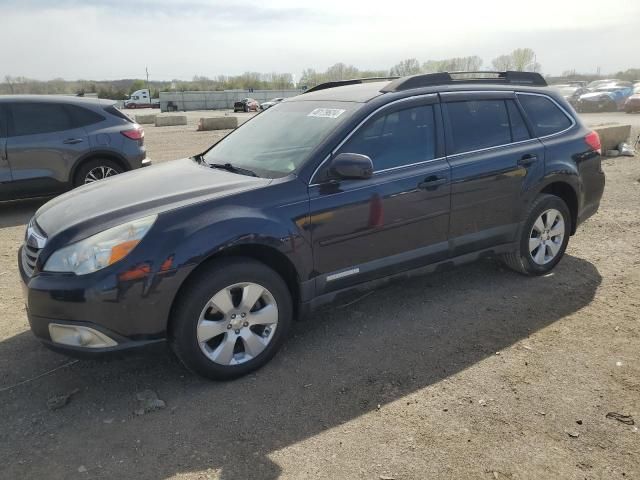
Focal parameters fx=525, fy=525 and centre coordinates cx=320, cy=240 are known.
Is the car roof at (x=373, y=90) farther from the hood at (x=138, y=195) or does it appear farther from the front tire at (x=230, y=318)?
the front tire at (x=230, y=318)

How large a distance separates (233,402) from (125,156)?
19.8ft

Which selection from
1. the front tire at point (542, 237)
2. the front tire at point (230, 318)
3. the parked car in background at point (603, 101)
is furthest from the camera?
the parked car in background at point (603, 101)

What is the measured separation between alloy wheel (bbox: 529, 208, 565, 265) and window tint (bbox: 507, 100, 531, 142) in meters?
0.71

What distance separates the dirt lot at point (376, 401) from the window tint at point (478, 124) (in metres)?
1.31

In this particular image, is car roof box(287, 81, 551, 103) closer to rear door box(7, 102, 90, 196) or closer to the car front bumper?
the car front bumper

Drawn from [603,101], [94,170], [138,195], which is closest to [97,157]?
[94,170]

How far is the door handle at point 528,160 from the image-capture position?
14.7 feet

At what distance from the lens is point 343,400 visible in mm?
3094

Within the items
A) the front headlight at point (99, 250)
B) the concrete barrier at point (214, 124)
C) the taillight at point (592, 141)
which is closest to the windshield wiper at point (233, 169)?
the front headlight at point (99, 250)

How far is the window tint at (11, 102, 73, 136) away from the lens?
7.44 metres

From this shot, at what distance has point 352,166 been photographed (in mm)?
3406

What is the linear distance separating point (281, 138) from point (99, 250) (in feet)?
5.41

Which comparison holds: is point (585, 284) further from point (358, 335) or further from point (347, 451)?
point (347, 451)

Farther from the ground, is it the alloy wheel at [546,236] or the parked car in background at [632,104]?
the parked car in background at [632,104]
